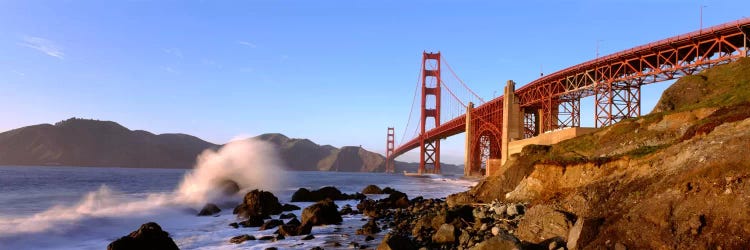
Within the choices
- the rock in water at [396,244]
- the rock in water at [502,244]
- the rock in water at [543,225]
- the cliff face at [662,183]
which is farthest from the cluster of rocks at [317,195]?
the rock in water at [502,244]

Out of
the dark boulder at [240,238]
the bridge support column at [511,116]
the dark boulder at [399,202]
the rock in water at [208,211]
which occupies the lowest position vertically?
the rock in water at [208,211]

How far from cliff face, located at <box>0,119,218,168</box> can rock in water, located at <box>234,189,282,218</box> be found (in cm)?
17275

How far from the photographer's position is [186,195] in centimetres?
3173

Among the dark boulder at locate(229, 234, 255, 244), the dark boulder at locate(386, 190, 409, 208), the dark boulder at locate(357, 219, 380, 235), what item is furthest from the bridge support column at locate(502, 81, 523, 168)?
the dark boulder at locate(229, 234, 255, 244)

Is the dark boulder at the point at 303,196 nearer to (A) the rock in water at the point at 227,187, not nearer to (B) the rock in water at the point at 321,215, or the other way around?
(A) the rock in water at the point at 227,187

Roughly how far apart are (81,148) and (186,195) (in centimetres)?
17315

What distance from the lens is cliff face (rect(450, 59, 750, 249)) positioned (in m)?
7.23

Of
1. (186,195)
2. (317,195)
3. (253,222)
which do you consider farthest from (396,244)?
(186,195)

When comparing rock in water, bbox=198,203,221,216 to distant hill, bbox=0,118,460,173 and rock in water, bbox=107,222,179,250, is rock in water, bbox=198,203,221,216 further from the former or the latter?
distant hill, bbox=0,118,460,173

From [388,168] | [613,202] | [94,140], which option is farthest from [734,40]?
[94,140]

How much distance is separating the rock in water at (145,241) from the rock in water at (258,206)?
29.8 feet

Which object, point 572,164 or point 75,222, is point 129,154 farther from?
point 572,164

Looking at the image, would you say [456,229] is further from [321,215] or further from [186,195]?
[186,195]

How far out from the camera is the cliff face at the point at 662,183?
23.7 ft
